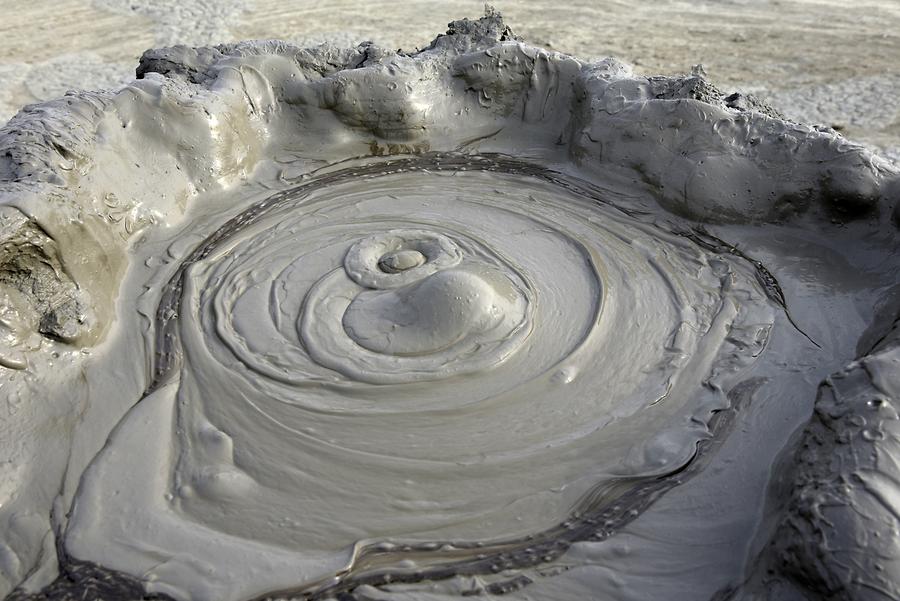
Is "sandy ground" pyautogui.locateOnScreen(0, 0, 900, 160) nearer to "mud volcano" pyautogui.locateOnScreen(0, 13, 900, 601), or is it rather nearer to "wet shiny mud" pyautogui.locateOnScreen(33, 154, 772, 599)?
"mud volcano" pyautogui.locateOnScreen(0, 13, 900, 601)

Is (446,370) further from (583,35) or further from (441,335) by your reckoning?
(583,35)

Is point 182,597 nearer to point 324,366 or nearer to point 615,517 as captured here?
point 324,366

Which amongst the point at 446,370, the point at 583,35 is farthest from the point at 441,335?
the point at 583,35

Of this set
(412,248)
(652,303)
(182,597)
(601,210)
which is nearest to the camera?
(182,597)

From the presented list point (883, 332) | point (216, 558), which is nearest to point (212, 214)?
point (216, 558)

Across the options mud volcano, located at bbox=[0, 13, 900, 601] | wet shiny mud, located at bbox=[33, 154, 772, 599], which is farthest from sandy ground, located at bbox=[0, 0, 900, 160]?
wet shiny mud, located at bbox=[33, 154, 772, 599]

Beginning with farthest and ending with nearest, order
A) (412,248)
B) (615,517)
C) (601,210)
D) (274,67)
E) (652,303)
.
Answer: (274,67) → (601,210) → (412,248) → (652,303) → (615,517)

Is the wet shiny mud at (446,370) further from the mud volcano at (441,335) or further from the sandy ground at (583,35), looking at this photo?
the sandy ground at (583,35)

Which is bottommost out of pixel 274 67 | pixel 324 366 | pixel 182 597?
pixel 182 597
